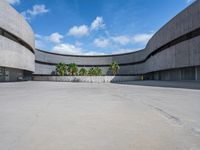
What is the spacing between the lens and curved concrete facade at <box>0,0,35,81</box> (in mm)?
26156

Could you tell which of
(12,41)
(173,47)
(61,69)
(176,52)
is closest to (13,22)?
(12,41)

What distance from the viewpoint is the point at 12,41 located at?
28.9 metres

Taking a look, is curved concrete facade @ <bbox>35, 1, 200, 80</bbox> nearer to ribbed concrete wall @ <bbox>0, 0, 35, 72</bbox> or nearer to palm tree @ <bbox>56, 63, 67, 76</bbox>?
palm tree @ <bbox>56, 63, 67, 76</bbox>

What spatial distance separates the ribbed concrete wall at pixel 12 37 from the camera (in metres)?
26.1

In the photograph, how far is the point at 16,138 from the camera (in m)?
3.04

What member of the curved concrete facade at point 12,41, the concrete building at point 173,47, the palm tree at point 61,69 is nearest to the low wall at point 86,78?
the concrete building at point 173,47

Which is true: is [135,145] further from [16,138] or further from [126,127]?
[16,138]

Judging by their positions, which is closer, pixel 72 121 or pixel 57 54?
pixel 72 121

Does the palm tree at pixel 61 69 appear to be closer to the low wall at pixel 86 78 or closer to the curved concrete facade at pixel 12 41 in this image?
the low wall at pixel 86 78

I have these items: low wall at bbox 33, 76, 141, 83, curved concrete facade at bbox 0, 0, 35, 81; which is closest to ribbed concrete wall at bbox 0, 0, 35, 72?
curved concrete facade at bbox 0, 0, 35, 81

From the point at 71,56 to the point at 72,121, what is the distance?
6912 centimetres

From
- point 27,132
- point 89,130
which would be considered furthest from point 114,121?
point 27,132

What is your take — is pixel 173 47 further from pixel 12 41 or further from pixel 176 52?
pixel 12 41

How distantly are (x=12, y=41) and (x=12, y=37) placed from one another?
1.44 metres
